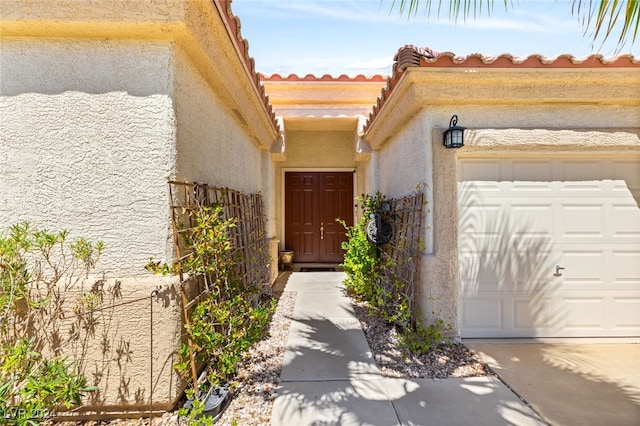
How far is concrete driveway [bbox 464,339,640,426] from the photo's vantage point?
9.01 ft

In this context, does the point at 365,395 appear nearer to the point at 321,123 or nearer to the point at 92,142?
the point at 92,142

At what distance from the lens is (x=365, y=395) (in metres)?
3.01

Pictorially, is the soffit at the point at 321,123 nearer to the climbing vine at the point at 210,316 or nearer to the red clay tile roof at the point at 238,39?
the red clay tile roof at the point at 238,39

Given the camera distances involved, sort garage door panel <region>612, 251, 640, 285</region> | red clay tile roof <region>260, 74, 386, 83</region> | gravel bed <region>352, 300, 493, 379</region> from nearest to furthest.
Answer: gravel bed <region>352, 300, 493, 379</region>, garage door panel <region>612, 251, 640, 285</region>, red clay tile roof <region>260, 74, 386, 83</region>

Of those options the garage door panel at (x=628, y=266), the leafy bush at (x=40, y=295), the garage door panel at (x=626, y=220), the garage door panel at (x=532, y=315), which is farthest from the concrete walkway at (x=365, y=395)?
the garage door panel at (x=626, y=220)

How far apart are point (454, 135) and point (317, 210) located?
21.1ft

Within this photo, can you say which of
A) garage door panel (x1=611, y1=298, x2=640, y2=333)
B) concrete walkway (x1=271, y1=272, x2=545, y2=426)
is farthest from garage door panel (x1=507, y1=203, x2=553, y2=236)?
concrete walkway (x1=271, y1=272, x2=545, y2=426)

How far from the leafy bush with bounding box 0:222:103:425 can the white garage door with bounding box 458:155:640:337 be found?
4.83 m

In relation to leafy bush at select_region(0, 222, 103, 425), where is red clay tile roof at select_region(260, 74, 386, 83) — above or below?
above

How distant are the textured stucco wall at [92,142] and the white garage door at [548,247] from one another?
13.8 ft

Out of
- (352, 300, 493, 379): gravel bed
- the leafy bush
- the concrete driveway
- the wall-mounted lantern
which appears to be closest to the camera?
the leafy bush

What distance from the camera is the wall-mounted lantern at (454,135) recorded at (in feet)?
12.8

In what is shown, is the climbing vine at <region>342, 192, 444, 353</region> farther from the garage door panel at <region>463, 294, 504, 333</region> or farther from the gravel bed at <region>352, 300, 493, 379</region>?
the garage door panel at <region>463, 294, 504, 333</region>

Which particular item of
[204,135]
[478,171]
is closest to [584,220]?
[478,171]
